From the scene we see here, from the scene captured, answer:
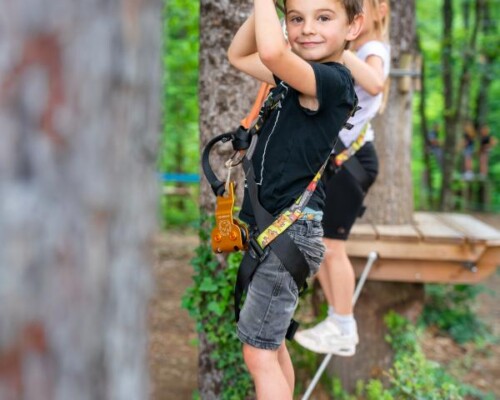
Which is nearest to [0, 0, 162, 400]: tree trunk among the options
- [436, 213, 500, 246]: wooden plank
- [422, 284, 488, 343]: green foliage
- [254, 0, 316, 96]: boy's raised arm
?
[254, 0, 316, 96]: boy's raised arm

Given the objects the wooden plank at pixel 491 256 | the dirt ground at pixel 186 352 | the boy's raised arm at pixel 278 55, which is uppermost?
the boy's raised arm at pixel 278 55

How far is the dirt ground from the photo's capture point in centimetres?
596

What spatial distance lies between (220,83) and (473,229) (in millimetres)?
2122

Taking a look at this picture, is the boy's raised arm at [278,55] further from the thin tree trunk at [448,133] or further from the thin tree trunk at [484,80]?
the thin tree trunk at [484,80]

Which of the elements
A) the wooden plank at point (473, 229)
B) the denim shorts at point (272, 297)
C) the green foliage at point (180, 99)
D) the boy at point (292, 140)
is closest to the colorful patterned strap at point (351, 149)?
the boy at point (292, 140)

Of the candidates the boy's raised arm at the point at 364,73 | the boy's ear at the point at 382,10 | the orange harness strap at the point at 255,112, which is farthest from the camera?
the boy's ear at the point at 382,10

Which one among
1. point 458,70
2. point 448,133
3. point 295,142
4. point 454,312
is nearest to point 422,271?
point 295,142

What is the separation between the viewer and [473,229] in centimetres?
510

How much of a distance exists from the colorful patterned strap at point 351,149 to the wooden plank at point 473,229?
1337 mm

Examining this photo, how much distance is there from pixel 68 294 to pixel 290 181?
1763mm

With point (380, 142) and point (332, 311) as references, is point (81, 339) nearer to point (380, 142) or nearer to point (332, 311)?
point (332, 311)

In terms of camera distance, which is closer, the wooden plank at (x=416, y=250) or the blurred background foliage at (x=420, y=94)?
the wooden plank at (x=416, y=250)

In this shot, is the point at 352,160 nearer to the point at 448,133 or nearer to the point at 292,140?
the point at 292,140

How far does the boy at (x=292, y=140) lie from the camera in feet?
8.30
